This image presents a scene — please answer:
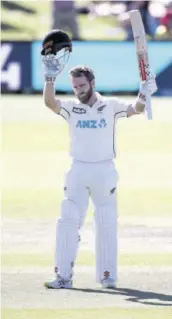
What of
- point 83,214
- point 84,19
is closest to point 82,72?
point 83,214

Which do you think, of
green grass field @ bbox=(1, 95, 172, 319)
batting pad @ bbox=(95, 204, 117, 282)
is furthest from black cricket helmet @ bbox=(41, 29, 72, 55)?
green grass field @ bbox=(1, 95, 172, 319)

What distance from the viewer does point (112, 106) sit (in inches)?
406

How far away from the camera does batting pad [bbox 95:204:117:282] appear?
33.8ft

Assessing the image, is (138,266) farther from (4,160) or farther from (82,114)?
(4,160)

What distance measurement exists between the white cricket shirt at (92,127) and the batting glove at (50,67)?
0.81 feet

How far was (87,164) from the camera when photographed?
33.6ft

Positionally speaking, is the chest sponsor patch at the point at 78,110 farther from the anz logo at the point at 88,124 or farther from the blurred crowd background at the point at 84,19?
the blurred crowd background at the point at 84,19

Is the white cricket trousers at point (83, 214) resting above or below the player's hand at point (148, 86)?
below

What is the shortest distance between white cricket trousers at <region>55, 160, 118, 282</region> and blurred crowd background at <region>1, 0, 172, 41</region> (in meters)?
16.4

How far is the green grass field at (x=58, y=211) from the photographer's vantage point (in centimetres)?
956

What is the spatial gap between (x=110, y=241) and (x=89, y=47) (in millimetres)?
14252

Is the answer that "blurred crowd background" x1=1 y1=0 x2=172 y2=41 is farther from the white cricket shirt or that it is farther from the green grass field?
the white cricket shirt

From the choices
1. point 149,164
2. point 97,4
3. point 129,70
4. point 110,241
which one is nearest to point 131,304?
point 110,241

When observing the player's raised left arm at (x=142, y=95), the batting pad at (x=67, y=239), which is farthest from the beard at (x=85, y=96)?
the batting pad at (x=67, y=239)
